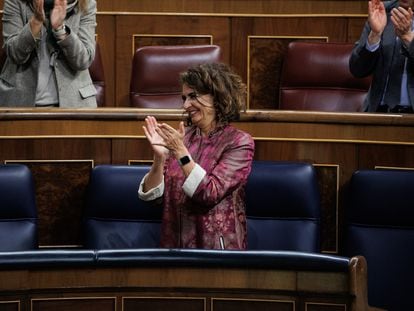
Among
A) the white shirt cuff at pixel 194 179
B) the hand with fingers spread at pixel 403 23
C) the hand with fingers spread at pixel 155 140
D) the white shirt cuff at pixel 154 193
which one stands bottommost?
the white shirt cuff at pixel 154 193

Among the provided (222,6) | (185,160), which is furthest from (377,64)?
(185,160)

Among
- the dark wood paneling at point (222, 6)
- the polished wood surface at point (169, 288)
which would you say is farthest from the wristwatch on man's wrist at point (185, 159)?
the dark wood paneling at point (222, 6)

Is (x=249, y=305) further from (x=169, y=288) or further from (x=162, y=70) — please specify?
(x=162, y=70)

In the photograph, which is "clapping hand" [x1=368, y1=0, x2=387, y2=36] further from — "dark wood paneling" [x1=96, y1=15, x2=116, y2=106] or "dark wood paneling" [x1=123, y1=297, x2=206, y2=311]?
"dark wood paneling" [x1=123, y1=297, x2=206, y2=311]

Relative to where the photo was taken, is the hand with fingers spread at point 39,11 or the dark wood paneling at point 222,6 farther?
the dark wood paneling at point 222,6

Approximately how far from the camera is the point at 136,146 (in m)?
1.54

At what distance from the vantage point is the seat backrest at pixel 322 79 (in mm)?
2008

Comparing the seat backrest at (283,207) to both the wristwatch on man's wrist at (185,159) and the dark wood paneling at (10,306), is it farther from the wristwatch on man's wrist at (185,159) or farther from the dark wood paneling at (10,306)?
the dark wood paneling at (10,306)

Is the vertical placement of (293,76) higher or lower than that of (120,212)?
higher

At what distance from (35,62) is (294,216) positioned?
2.06 ft

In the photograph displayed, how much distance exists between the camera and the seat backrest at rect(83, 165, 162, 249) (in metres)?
1.45

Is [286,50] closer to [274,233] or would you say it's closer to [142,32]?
[142,32]

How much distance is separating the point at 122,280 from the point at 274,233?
54cm

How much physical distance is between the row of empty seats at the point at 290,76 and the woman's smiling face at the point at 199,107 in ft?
2.10
